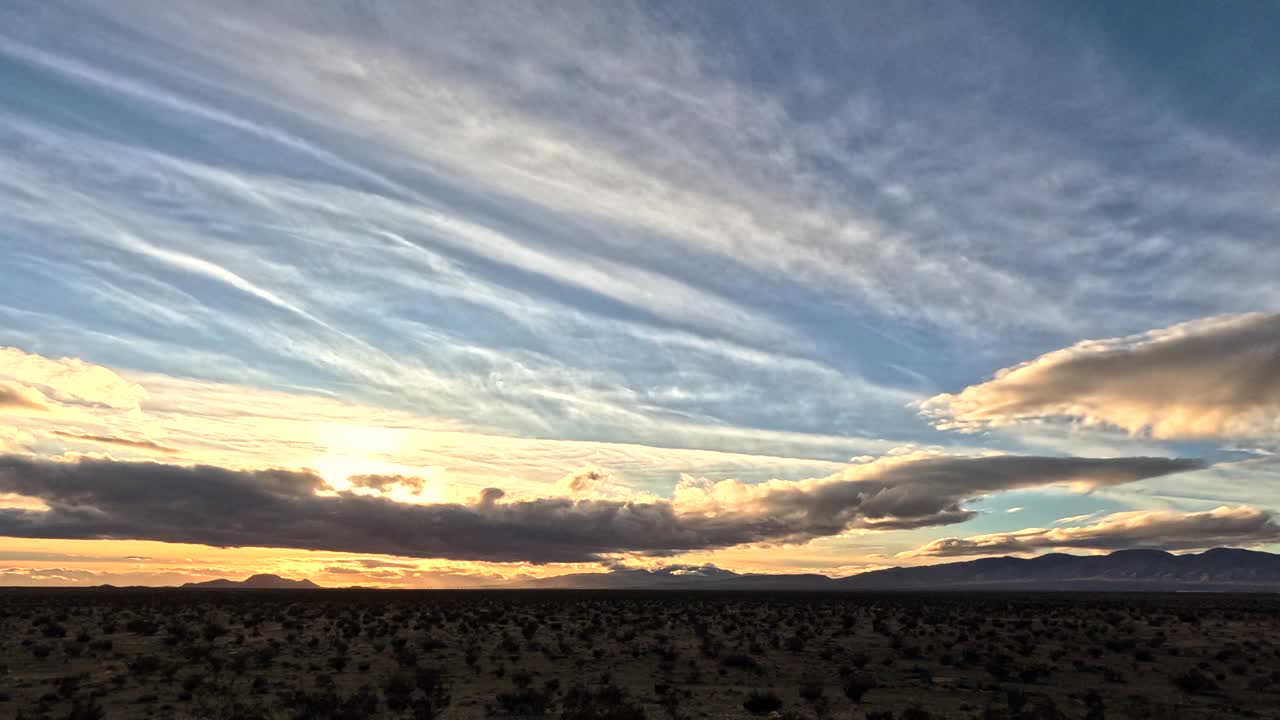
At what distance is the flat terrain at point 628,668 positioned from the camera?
82.9 ft

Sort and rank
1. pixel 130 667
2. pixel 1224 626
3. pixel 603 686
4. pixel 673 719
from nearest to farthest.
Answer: pixel 673 719, pixel 603 686, pixel 130 667, pixel 1224 626

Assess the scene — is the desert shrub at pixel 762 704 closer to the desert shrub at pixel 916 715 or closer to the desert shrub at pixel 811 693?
the desert shrub at pixel 811 693

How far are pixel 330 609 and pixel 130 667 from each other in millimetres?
39282

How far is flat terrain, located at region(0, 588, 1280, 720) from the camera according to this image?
2527 cm

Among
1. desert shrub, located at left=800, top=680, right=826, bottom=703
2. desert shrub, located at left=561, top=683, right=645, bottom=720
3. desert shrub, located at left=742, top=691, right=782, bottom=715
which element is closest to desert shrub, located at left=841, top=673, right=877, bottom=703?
desert shrub, located at left=800, top=680, right=826, bottom=703

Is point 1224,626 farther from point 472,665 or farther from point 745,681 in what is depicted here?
point 472,665

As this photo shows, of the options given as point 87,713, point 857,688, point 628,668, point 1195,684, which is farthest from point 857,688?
point 87,713

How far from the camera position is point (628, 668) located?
34.0m

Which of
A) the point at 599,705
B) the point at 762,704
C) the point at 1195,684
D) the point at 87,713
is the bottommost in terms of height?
the point at 1195,684

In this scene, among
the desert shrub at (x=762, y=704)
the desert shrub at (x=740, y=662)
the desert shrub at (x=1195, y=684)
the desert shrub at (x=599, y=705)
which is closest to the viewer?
the desert shrub at (x=599, y=705)

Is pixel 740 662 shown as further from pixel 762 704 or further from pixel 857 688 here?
pixel 762 704

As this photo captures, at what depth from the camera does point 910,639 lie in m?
45.7

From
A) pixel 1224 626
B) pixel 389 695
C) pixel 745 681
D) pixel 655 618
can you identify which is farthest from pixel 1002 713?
pixel 1224 626

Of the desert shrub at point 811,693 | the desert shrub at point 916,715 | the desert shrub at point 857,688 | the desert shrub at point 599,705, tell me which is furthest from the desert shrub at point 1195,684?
the desert shrub at point 599,705
